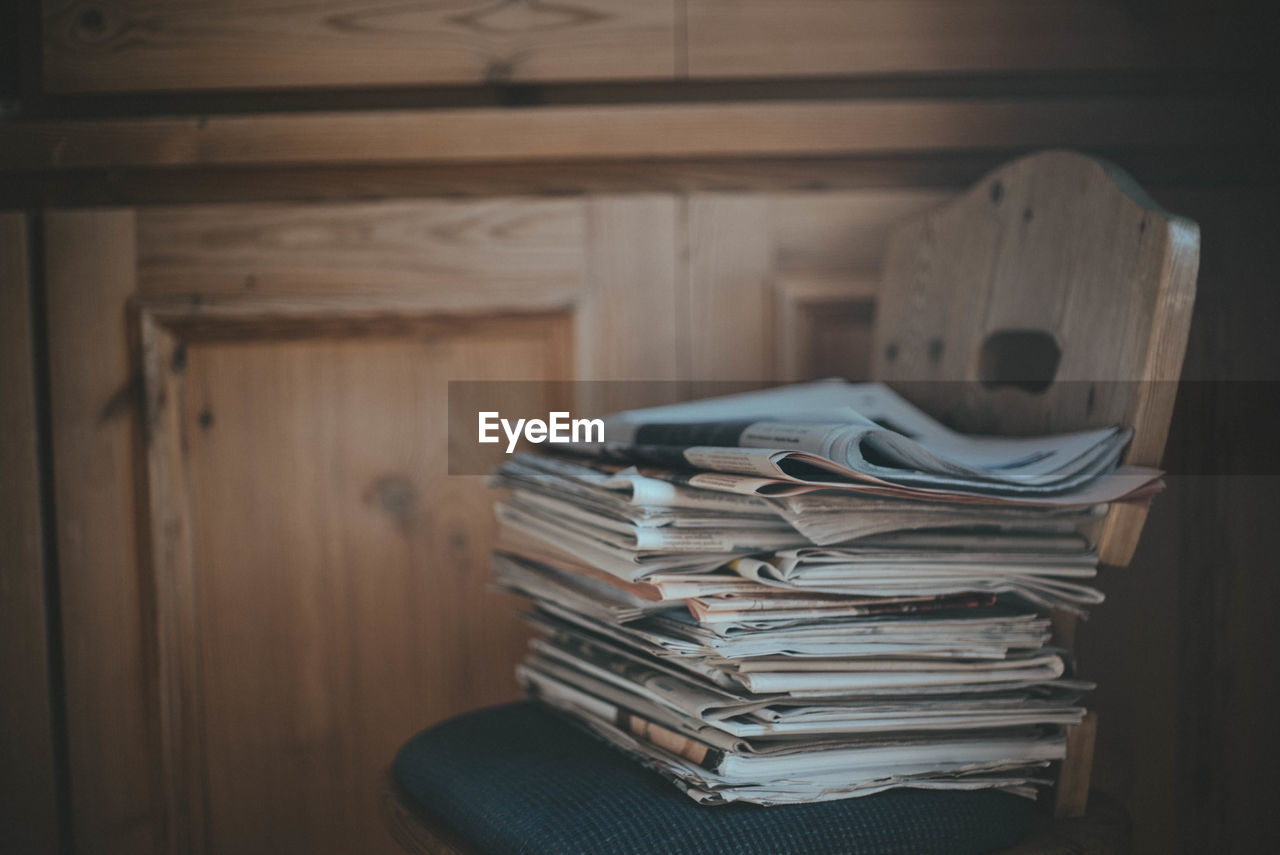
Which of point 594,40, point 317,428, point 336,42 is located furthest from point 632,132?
point 317,428

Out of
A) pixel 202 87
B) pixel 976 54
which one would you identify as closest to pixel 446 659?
pixel 202 87

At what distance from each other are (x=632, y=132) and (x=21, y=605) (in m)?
0.83

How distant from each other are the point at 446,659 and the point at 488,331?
0.37 meters

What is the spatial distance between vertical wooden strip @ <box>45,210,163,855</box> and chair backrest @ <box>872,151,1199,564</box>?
82 cm

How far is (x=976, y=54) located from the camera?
104 centimetres

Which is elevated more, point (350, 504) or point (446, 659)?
point (350, 504)

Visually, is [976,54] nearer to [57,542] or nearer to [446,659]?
→ [446,659]

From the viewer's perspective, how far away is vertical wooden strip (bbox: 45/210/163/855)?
1000mm

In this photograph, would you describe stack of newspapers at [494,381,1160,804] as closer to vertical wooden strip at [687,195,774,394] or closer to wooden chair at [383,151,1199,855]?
wooden chair at [383,151,1199,855]

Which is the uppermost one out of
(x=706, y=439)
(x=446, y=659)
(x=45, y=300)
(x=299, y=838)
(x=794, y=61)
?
(x=794, y=61)

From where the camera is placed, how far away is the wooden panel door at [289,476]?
1008 millimetres

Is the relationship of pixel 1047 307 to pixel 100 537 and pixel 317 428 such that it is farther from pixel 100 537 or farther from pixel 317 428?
pixel 100 537

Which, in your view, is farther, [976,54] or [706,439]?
[976,54]

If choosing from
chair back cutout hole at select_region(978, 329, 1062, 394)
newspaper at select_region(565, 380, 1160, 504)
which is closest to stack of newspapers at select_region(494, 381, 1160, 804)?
newspaper at select_region(565, 380, 1160, 504)
